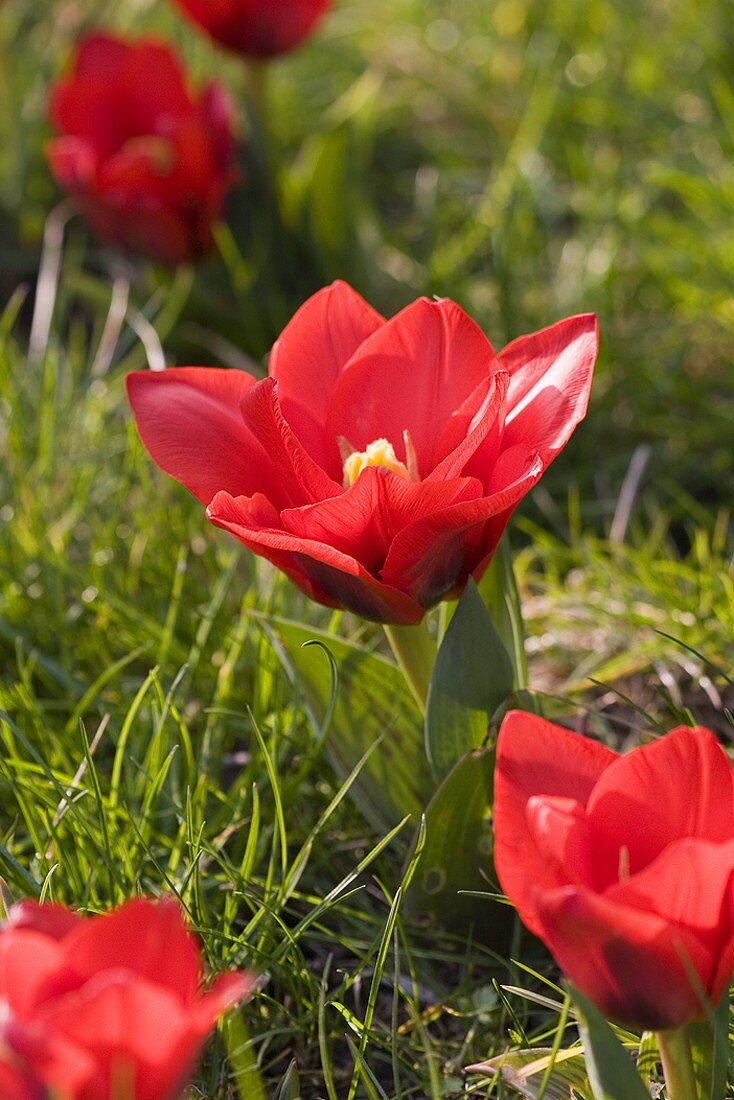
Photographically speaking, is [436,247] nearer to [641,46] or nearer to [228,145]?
[228,145]

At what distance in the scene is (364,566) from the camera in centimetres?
67

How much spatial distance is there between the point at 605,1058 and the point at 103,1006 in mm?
237

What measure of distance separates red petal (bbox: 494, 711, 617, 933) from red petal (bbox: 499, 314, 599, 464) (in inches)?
5.8

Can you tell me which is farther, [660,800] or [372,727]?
[372,727]

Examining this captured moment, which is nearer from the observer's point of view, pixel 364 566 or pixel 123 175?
pixel 364 566

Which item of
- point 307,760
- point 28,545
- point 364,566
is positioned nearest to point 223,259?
point 28,545

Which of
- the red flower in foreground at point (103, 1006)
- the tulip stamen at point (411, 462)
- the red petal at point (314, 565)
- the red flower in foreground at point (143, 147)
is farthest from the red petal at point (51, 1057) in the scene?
the red flower in foreground at point (143, 147)

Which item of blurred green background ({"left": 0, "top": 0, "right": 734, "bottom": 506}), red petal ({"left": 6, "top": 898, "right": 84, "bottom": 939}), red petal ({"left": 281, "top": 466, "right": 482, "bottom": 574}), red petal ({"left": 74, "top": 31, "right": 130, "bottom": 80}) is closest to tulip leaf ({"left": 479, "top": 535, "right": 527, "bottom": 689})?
red petal ({"left": 281, "top": 466, "right": 482, "bottom": 574})

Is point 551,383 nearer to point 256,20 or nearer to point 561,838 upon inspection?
point 561,838

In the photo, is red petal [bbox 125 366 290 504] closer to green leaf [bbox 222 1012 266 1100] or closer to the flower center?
the flower center

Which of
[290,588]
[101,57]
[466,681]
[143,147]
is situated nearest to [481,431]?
[466,681]

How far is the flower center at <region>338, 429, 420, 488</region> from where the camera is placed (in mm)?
679

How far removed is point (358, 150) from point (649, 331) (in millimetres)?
510

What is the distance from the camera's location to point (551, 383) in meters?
0.68
